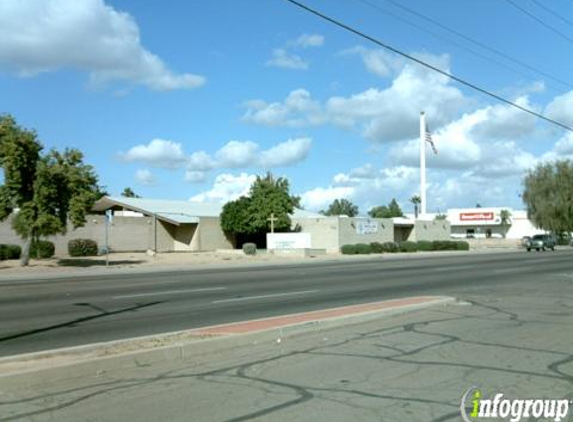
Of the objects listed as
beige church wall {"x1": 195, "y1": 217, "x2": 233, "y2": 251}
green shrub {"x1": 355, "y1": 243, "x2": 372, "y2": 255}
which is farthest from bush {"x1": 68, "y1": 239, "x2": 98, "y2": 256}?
green shrub {"x1": 355, "y1": 243, "x2": 372, "y2": 255}

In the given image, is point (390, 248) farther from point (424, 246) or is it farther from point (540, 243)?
point (540, 243)

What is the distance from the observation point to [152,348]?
30.2 feet

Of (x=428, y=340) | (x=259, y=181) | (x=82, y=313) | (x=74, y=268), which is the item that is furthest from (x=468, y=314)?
(x=259, y=181)

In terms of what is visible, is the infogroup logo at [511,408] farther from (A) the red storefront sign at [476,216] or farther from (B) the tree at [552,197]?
(A) the red storefront sign at [476,216]

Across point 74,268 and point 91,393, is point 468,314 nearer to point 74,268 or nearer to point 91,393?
point 91,393

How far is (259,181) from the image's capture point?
62469 millimetres

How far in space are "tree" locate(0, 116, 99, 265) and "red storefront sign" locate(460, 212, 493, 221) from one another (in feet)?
327

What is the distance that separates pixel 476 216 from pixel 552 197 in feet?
148

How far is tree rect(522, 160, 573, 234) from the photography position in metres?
80.1

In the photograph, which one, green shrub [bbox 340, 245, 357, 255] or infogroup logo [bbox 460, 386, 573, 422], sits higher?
green shrub [bbox 340, 245, 357, 255]

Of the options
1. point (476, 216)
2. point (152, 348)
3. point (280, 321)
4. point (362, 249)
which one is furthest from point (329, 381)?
point (476, 216)

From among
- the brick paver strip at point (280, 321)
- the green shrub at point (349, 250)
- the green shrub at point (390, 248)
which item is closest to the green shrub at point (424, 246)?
the green shrub at point (390, 248)

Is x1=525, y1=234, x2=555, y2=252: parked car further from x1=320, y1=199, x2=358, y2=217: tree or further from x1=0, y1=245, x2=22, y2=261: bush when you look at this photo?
x1=320, y1=199, x2=358, y2=217: tree

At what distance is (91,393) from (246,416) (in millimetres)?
1926
